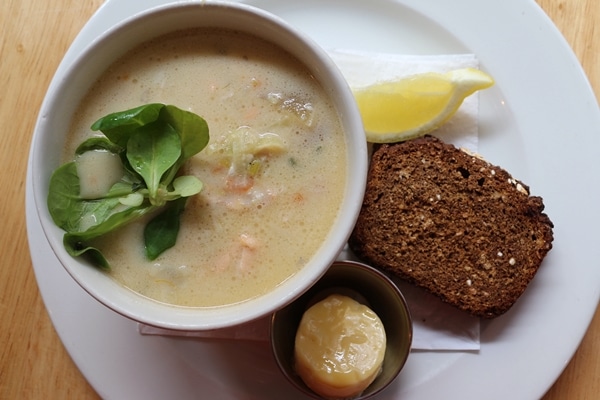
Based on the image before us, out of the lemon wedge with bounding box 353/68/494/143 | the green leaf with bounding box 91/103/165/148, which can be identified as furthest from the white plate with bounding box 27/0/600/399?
the green leaf with bounding box 91/103/165/148

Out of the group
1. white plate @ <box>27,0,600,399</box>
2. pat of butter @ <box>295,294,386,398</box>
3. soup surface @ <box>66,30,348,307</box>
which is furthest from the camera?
white plate @ <box>27,0,600,399</box>

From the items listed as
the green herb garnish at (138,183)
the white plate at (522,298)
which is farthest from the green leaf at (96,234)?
the white plate at (522,298)

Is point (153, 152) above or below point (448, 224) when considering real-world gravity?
above

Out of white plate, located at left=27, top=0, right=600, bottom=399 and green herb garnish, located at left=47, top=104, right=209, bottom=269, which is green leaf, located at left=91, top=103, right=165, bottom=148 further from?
white plate, located at left=27, top=0, right=600, bottom=399

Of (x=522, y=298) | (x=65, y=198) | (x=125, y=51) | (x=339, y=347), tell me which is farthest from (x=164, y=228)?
→ (x=522, y=298)

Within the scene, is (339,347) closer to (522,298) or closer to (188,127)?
(522,298)

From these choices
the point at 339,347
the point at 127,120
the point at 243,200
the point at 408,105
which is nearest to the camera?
the point at 127,120

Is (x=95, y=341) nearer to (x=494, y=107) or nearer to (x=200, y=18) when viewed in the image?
(x=200, y=18)
